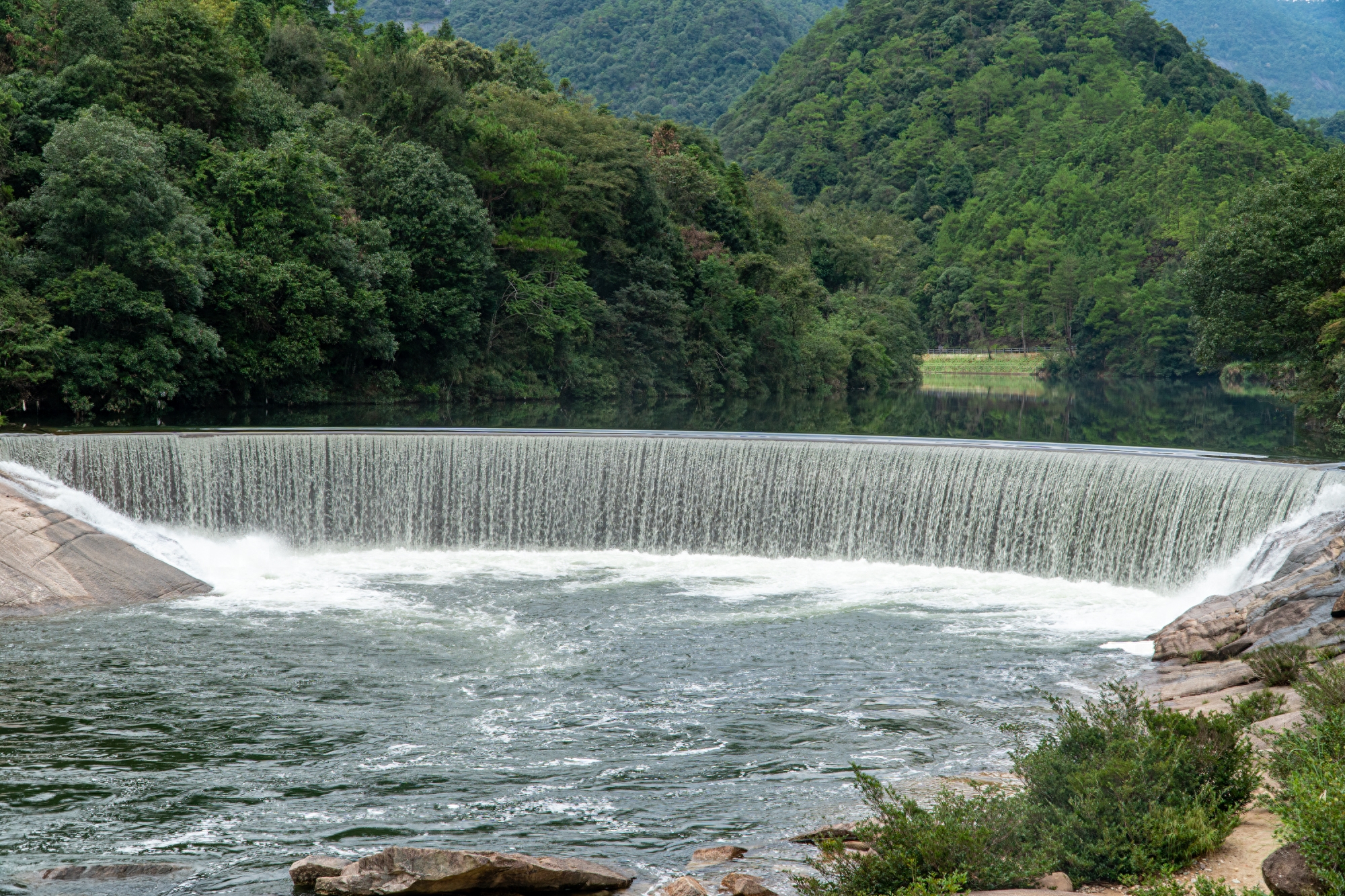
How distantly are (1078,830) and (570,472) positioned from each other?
1579 cm

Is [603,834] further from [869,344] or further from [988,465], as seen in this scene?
[869,344]

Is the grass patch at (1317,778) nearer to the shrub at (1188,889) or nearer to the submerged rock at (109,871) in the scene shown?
the shrub at (1188,889)

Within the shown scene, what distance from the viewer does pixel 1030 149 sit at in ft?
379

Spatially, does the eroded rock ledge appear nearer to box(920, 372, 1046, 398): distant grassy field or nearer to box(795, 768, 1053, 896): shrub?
box(795, 768, 1053, 896): shrub

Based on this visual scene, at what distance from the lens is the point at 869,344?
6362 centimetres

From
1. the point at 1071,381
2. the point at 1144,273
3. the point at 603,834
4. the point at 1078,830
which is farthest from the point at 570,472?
the point at 1144,273

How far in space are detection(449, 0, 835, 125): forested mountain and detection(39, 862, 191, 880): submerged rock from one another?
144672mm

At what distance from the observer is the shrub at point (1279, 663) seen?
10.3 meters

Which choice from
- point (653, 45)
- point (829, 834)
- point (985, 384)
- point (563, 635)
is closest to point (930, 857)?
point (829, 834)

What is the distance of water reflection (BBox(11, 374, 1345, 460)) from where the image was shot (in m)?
29.2

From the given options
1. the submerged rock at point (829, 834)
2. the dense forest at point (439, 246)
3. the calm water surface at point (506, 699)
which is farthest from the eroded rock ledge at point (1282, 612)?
the dense forest at point (439, 246)

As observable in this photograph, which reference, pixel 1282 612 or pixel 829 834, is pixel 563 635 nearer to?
pixel 829 834

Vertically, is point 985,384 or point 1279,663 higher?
point 985,384

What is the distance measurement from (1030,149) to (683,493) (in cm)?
10421
